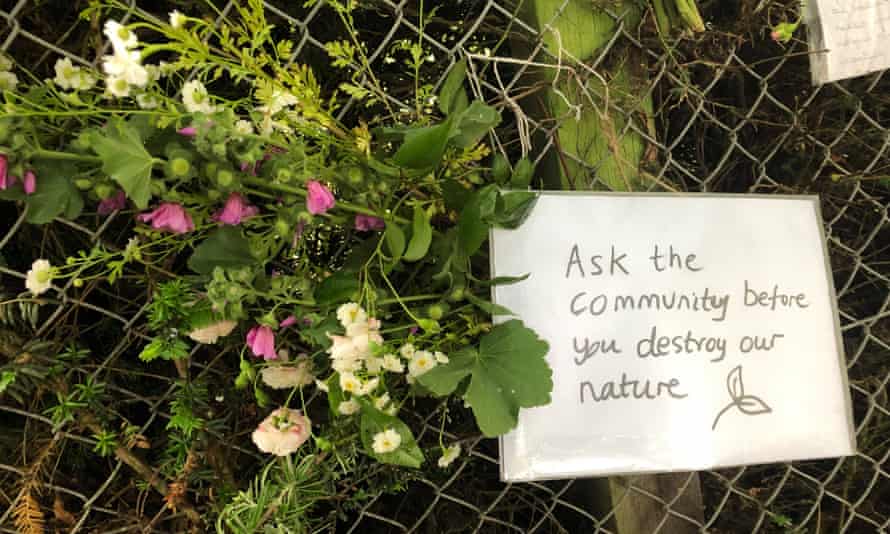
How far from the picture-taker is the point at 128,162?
1.78 feet

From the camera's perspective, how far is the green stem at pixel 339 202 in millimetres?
597

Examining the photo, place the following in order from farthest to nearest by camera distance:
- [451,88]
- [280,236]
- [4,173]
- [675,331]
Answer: [675,331], [451,88], [280,236], [4,173]

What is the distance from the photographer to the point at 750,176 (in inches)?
45.7

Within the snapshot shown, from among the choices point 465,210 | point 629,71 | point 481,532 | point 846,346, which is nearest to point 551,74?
point 629,71

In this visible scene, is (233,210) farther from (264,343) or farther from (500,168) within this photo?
(500,168)

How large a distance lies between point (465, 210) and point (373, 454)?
0.28 m

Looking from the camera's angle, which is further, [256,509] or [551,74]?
[551,74]

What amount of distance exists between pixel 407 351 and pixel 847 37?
0.86 m

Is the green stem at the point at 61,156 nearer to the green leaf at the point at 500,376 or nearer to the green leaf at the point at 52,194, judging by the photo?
the green leaf at the point at 52,194

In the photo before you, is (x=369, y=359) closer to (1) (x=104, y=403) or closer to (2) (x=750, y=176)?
(1) (x=104, y=403)

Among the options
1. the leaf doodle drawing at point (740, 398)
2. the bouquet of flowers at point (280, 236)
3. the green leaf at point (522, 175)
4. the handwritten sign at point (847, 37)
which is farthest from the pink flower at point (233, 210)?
the handwritten sign at point (847, 37)

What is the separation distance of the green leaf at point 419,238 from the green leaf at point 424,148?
0.18ft

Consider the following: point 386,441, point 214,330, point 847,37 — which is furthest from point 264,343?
point 847,37

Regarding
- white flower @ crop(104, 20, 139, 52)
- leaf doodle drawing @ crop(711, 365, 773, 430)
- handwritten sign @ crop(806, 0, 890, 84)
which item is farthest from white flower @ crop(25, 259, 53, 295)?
handwritten sign @ crop(806, 0, 890, 84)
